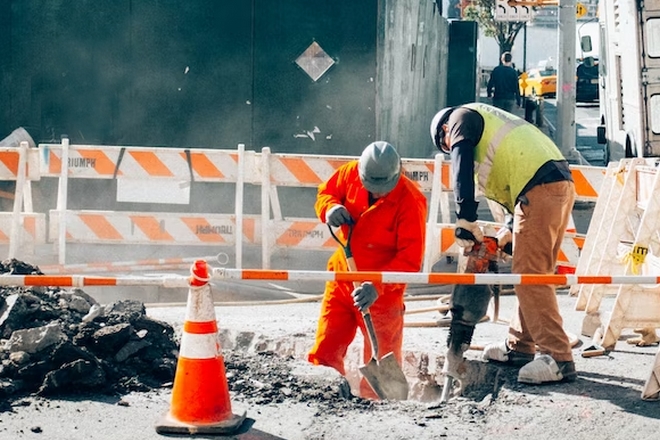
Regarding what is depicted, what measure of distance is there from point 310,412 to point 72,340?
5.10ft

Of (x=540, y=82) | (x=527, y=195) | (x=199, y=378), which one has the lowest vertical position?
(x=199, y=378)

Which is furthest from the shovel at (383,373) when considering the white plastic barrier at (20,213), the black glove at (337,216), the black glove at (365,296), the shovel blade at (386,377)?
the white plastic barrier at (20,213)

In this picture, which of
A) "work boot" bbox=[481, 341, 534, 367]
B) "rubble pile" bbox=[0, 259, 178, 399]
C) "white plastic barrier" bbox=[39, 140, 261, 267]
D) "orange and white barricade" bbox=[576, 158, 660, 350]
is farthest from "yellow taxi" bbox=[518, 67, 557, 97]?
"rubble pile" bbox=[0, 259, 178, 399]

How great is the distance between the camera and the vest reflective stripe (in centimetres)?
734

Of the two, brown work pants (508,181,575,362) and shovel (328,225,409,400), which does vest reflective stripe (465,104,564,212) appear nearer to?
brown work pants (508,181,575,362)

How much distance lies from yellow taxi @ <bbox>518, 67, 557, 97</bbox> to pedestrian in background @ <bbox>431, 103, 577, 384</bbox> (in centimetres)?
3575

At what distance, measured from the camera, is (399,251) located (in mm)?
7629

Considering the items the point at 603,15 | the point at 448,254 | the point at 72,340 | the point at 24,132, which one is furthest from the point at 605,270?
the point at 603,15

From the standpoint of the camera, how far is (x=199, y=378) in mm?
6230

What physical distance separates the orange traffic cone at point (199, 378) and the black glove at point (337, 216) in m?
1.41

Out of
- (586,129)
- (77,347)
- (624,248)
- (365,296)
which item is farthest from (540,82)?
(77,347)

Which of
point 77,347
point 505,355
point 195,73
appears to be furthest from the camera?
point 195,73

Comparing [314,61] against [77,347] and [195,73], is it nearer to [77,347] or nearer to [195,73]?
[195,73]

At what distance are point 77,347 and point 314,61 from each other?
8.56m
